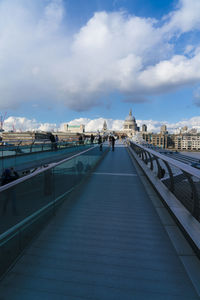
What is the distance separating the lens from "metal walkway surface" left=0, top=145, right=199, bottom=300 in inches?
80.2

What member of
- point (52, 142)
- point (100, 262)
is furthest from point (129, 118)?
point (100, 262)

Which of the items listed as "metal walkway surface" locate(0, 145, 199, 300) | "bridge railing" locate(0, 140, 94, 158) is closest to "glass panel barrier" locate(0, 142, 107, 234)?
"metal walkway surface" locate(0, 145, 199, 300)

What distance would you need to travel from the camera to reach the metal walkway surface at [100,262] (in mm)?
2037

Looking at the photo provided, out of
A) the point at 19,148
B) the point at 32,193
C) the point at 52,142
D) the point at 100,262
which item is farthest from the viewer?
the point at 52,142

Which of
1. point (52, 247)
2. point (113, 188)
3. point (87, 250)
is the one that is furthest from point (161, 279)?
point (113, 188)

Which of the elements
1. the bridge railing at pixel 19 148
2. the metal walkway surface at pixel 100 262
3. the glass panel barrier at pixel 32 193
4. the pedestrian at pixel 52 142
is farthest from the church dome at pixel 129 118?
the metal walkway surface at pixel 100 262

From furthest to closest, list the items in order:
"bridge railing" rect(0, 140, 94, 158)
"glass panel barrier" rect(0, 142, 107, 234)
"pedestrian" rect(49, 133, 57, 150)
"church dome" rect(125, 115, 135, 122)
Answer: "church dome" rect(125, 115, 135, 122) → "pedestrian" rect(49, 133, 57, 150) → "bridge railing" rect(0, 140, 94, 158) → "glass panel barrier" rect(0, 142, 107, 234)

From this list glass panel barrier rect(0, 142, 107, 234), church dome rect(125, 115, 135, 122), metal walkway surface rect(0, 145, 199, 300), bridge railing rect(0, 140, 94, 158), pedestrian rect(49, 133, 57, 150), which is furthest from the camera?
church dome rect(125, 115, 135, 122)

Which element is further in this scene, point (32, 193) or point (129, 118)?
point (129, 118)

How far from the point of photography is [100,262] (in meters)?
2.48

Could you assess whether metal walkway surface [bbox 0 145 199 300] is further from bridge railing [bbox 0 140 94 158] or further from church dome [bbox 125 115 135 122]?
church dome [bbox 125 115 135 122]

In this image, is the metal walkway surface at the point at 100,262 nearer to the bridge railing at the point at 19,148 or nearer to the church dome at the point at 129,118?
the bridge railing at the point at 19,148

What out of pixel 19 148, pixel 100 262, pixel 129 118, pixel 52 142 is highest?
pixel 129 118

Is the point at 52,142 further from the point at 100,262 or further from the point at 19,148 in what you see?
the point at 100,262
